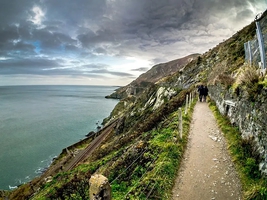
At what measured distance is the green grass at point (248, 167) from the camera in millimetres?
5047

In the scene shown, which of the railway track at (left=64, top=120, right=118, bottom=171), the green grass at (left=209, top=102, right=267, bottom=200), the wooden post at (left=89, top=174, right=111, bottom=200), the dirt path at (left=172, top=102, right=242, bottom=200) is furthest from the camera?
the railway track at (left=64, top=120, right=118, bottom=171)

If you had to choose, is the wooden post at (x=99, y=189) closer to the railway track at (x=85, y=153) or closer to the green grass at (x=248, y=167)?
the green grass at (x=248, y=167)

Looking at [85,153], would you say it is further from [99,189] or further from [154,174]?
[99,189]

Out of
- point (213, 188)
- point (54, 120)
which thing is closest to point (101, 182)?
point (213, 188)

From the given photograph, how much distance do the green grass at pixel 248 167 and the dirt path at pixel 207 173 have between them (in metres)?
0.23

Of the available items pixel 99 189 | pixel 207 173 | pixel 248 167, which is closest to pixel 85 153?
pixel 207 173

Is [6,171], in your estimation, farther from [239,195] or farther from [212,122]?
[239,195]

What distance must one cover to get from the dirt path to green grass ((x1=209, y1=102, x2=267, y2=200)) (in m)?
0.23

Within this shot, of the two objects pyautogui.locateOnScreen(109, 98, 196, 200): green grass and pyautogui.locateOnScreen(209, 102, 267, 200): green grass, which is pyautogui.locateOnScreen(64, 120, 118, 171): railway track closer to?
pyautogui.locateOnScreen(109, 98, 196, 200): green grass

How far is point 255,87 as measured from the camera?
6.73 meters

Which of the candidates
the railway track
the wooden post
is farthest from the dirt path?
the railway track

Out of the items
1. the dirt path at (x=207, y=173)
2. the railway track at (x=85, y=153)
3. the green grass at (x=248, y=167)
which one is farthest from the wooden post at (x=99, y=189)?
the railway track at (x=85, y=153)

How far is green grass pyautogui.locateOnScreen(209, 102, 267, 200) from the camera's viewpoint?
16.6ft

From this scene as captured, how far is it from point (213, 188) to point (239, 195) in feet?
2.41
